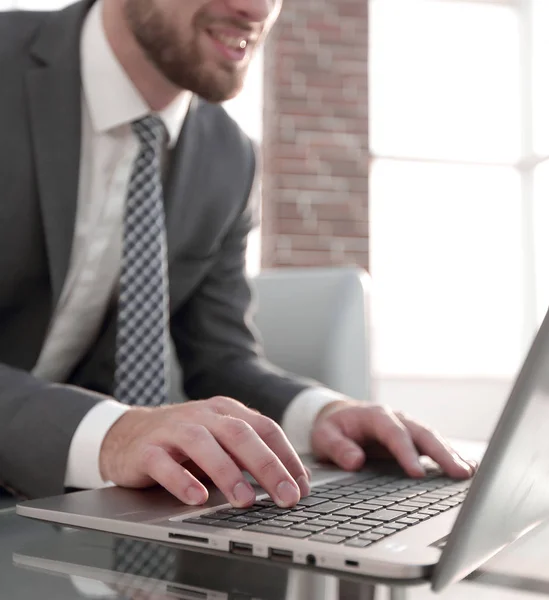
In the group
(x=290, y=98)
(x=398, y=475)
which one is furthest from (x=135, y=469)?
(x=290, y=98)

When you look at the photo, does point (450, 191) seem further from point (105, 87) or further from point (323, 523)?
point (323, 523)

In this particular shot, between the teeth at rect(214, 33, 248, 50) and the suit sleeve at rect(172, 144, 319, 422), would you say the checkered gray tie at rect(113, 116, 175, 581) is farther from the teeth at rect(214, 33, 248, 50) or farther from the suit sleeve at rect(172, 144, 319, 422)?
the teeth at rect(214, 33, 248, 50)

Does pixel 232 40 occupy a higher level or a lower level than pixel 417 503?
higher

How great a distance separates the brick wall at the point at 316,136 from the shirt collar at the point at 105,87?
2767mm

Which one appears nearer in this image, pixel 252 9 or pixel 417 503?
pixel 417 503

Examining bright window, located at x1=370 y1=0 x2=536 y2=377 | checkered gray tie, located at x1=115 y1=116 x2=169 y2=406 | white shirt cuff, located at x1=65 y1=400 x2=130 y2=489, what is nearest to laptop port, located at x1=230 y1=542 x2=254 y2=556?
white shirt cuff, located at x1=65 y1=400 x2=130 y2=489

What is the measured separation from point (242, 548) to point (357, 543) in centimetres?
7

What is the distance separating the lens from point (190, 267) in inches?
52.2

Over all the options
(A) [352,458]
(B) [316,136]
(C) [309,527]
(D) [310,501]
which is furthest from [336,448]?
(B) [316,136]

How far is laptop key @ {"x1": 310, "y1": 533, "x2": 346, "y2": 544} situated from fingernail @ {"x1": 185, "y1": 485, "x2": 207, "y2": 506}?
0.43ft

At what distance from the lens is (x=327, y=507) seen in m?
0.54

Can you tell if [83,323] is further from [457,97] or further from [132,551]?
[457,97]

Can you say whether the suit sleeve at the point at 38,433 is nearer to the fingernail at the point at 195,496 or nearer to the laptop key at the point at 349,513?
the fingernail at the point at 195,496

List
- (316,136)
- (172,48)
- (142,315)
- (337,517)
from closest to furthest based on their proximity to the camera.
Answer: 1. (337,517)
2. (142,315)
3. (172,48)
4. (316,136)
